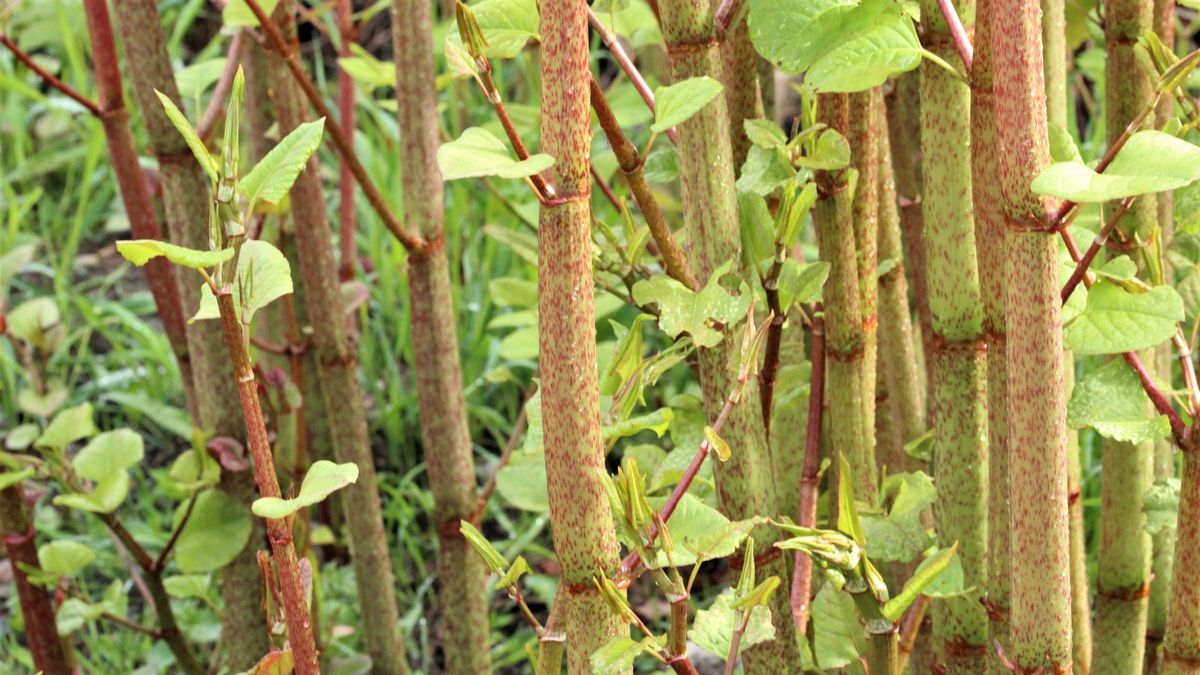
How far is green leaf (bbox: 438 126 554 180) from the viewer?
0.56m

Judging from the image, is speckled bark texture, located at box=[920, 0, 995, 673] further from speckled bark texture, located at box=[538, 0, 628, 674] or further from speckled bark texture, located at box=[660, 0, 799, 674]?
speckled bark texture, located at box=[538, 0, 628, 674]

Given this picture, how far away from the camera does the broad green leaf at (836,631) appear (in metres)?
0.81

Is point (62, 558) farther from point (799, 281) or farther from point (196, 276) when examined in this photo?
point (799, 281)

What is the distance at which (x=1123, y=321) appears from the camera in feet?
2.28

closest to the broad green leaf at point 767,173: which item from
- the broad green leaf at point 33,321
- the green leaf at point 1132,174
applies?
the green leaf at point 1132,174

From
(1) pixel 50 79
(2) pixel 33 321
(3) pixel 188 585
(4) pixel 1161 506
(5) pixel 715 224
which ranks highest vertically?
(1) pixel 50 79

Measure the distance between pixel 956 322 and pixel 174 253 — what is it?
0.43 metres

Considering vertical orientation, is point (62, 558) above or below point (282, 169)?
below

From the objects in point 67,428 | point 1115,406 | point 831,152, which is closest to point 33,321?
A: point 67,428

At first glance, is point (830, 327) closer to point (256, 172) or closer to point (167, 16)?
point (256, 172)

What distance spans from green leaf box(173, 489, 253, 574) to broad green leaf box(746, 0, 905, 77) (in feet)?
2.22

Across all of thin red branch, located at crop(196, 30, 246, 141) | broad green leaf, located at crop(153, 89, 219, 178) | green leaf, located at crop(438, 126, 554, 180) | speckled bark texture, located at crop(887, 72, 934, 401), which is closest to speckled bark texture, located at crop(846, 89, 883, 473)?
speckled bark texture, located at crop(887, 72, 934, 401)

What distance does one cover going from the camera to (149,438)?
208cm

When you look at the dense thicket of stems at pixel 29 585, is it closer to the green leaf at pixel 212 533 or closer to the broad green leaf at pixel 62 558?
the broad green leaf at pixel 62 558
